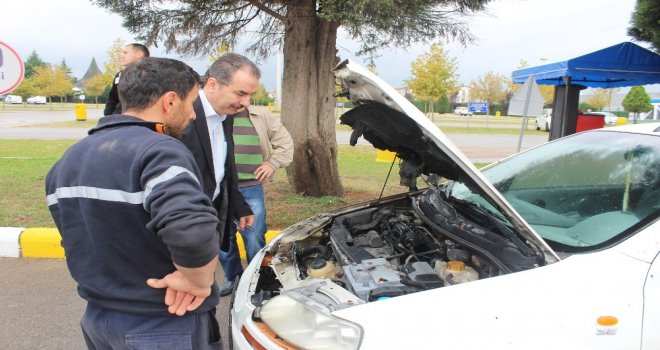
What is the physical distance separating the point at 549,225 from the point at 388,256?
82 centimetres

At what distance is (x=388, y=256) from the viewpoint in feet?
8.03

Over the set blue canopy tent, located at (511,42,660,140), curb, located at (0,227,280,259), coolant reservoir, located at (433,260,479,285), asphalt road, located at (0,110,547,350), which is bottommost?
→ asphalt road, located at (0,110,547,350)

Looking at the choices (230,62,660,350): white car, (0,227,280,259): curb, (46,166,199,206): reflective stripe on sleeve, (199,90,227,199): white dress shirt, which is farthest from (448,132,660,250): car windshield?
(0,227,280,259): curb

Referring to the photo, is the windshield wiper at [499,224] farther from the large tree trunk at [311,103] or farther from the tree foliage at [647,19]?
the tree foliage at [647,19]

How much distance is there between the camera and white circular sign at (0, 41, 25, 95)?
176 inches

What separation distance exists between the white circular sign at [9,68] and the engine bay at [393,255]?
11.6 ft

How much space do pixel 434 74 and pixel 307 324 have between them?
85.1ft

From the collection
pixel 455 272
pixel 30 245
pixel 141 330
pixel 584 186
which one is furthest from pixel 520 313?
pixel 30 245

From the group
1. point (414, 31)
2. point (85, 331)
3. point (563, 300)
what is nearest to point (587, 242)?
point (563, 300)

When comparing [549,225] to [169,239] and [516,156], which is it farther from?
[169,239]

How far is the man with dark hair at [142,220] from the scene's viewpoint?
1.31 meters

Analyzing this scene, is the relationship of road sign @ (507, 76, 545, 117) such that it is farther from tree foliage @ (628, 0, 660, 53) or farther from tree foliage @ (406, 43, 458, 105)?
tree foliage @ (406, 43, 458, 105)

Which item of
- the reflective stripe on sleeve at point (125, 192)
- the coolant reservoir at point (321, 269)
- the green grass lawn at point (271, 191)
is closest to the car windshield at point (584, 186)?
the coolant reservoir at point (321, 269)

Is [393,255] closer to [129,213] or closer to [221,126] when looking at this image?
[221,126]
